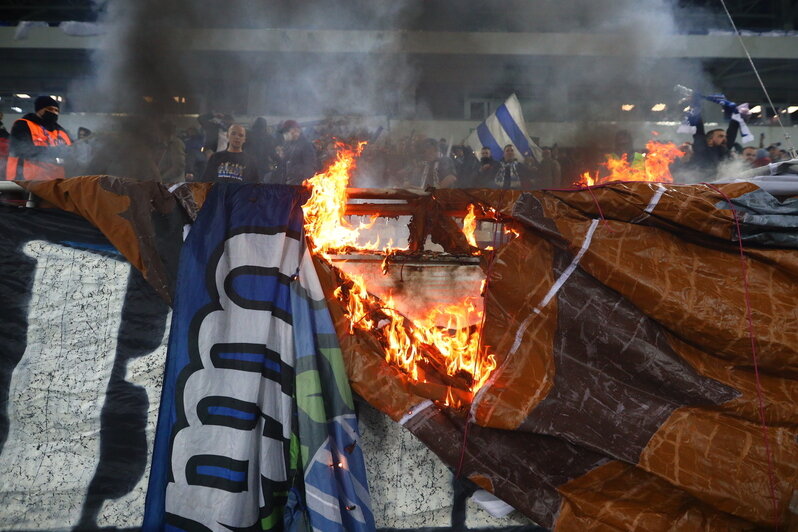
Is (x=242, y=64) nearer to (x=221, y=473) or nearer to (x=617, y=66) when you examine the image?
(x=617, y=66)

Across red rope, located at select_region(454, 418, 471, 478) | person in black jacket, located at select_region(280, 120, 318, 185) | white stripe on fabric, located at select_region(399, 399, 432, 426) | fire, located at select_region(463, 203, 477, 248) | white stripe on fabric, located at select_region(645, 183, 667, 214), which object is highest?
person in black jacket, located at select_region(280, 120, 318, 185)

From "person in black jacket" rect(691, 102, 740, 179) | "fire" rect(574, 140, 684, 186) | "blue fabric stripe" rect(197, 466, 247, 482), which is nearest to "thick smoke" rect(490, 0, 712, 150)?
"fire" rect(574, 140, 684, 186)

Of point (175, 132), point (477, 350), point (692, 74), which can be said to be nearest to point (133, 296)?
point (477, 350)

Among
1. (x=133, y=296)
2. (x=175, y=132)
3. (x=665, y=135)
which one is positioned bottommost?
(x=133, y=296)

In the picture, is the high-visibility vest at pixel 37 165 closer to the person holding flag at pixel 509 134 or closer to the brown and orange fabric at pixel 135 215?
the brown and orange fabric at pixel 135 215

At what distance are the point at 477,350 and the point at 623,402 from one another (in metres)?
0.65

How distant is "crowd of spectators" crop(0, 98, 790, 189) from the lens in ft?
21.1

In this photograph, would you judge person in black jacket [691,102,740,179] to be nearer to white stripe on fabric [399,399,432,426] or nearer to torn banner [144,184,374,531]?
white stripe on fabric [399,399,432,426]

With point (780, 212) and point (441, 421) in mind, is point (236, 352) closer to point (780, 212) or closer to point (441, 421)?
point (441, 421)

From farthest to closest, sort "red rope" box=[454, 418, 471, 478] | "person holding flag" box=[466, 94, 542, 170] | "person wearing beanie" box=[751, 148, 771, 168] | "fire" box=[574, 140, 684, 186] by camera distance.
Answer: "person holding flag" box=[466, 94, 542, 170]
"person wearing beanie" box=[751, 148, 771, 168]
"fire" box=[574, 140, 684, 186]
"red rope" box=[454, 418, 471, 478]

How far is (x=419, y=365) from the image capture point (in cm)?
274

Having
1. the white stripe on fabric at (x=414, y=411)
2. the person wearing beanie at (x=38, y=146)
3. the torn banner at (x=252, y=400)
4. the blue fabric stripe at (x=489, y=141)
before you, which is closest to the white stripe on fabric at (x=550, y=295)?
the white stripe on fabric at (x=414, y=411)

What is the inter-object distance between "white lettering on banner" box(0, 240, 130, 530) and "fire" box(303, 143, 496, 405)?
0.99 metres

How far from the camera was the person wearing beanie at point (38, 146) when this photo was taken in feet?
19.0
